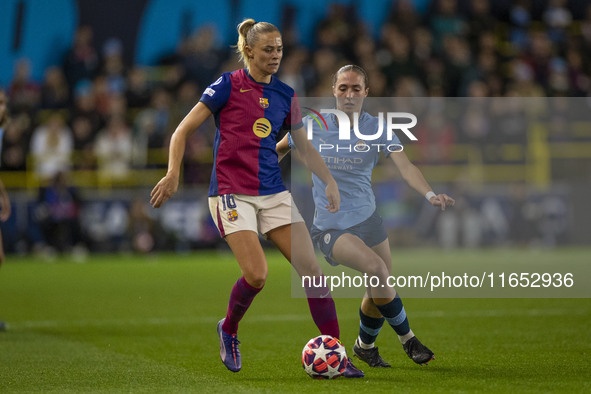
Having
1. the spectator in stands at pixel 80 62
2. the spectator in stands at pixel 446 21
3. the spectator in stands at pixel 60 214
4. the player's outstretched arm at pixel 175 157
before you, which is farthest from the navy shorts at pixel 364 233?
the spectator in stands at pixel 446 21

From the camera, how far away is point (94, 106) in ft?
63.1

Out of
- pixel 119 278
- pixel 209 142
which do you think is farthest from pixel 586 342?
pixel 209 142

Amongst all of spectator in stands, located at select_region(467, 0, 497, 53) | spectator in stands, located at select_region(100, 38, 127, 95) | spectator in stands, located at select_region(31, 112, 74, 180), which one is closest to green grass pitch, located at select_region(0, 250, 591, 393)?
spectator in stands, located at select_region(31, 112, 74, 180)

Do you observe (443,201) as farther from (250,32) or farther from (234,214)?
(250,32)

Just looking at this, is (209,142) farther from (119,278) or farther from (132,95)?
(119,278)

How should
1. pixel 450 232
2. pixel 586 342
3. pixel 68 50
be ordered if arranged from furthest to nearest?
pixel 68 50 < pixel 450 232 < pixel 586 342

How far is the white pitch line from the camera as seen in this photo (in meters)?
9.11

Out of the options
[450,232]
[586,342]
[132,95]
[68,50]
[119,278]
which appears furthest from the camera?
[68,50]

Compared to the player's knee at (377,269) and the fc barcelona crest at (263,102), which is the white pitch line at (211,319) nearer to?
the player's knee at (377,269)

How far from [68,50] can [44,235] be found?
4829mm

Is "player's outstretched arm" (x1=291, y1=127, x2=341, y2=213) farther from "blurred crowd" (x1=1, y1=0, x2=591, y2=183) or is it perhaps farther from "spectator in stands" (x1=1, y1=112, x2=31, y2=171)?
"spectator in stands" (x1=1, y1=112, x2=31, y2=171)

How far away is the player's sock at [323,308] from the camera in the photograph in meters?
6.00

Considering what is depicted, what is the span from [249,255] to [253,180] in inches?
18.4

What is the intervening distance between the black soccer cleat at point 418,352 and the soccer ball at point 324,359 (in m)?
0.61
